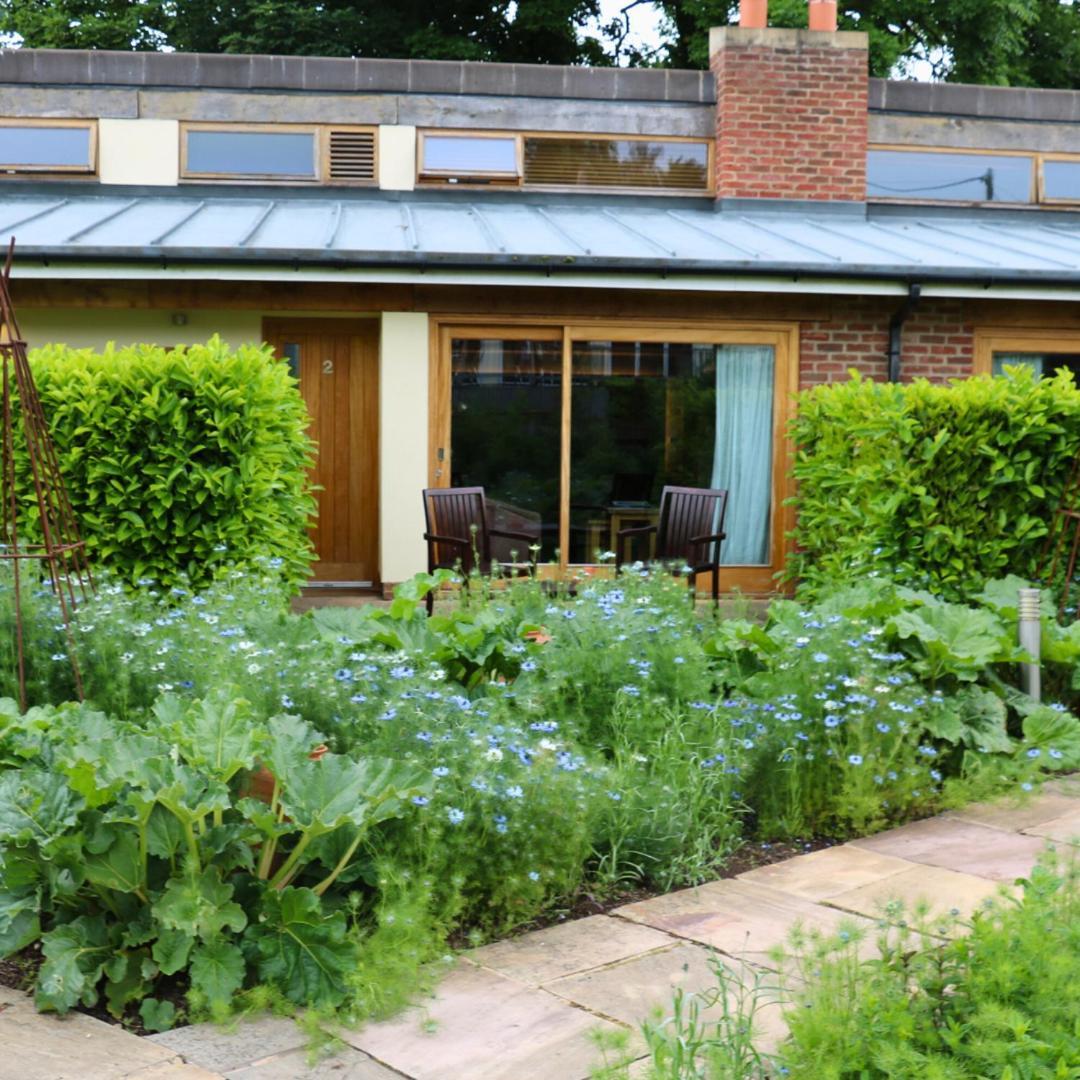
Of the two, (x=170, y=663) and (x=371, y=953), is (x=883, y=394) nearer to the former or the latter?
(x=170, y=663)

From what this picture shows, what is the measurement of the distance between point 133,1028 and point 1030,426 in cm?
554

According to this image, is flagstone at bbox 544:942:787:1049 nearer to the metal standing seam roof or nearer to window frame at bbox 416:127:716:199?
the metal standing seam roof

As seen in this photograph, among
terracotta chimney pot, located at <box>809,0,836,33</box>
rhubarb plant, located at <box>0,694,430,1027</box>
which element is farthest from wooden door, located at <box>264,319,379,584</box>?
rhubarb plant, located at <box>0,694,430,1027</box>

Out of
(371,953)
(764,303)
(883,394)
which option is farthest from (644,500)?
(371,953)

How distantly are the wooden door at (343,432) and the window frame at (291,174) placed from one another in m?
1.67

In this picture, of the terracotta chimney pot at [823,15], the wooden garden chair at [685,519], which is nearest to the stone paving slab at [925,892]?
the wooden garden chair at [685,519]

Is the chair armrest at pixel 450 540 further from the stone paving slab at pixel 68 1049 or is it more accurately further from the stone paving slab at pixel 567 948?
the stone paving slab at pixel 68 1049

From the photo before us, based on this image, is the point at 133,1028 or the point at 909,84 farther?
the point at 909,84

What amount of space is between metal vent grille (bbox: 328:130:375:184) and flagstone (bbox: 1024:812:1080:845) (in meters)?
8.80

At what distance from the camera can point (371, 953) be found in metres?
3.20

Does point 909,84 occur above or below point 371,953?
above

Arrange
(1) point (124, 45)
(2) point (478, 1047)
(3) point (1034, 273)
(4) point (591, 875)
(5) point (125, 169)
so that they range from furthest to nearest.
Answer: (1) point (124, 45) → (5) point (125, 169) → (3) point (1034, 273) → (4) point (591, 875) → (2) point (478, 1047)

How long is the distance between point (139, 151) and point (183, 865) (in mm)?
9540

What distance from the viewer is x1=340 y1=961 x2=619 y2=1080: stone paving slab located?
2.74 metres
